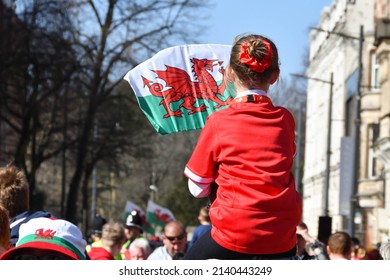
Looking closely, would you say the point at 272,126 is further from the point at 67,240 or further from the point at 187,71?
the point at 187,71

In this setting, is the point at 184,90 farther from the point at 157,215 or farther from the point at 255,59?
the point at 157,215

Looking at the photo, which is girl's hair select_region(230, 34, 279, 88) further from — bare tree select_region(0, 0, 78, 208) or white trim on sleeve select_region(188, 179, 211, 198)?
bare tree select_region(0, 0, 78, 208)

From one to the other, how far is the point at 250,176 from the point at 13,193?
216cm

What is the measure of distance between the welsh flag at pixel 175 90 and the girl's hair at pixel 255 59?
3.44ft

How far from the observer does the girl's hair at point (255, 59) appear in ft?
17.7

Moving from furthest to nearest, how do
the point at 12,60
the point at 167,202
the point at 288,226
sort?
the point at 167,202 → the point at 12,60 → the point at 288,226

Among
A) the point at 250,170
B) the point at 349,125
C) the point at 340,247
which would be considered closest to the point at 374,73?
the point at 349,125

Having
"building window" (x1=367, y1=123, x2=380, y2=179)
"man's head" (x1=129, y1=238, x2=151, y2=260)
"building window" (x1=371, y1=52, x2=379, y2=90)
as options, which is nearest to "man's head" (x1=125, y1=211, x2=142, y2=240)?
"man's head" (x1=129, y1=238, x2=151, y2=260)

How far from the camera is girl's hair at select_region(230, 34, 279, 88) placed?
5.39 m

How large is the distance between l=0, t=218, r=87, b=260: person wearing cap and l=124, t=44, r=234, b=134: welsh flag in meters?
1.25

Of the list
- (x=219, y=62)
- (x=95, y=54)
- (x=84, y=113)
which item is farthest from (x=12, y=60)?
(x=219, y=62)
